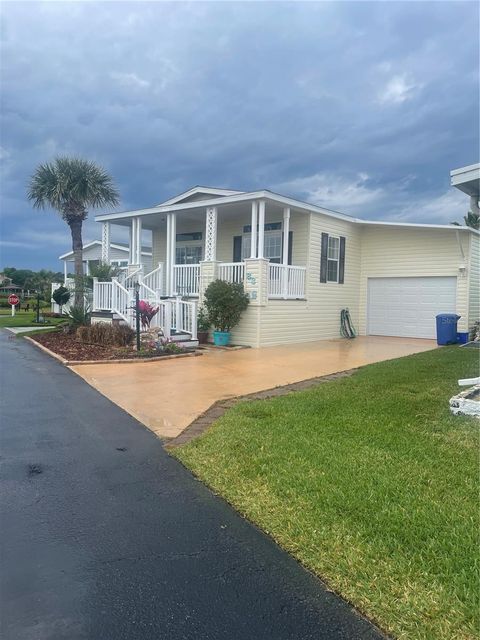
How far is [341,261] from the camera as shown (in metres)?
17.6

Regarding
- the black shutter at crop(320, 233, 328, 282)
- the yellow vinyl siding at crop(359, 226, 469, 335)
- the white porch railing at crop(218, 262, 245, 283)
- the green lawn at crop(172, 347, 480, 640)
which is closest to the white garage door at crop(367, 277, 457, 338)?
the yellow vinyl siding at crop(359, 226, 469, 335)

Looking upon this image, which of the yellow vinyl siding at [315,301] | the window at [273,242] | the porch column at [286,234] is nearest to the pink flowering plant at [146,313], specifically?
the yellow vinyl siding at [315,301]

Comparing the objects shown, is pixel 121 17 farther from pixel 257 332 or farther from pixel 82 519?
pixel 82 519

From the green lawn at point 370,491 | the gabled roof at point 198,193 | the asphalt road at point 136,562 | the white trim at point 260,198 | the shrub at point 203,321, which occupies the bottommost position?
the asphalt road at point 136,562

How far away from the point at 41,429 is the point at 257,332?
8959 millimetres

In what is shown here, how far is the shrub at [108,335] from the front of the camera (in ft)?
41.9

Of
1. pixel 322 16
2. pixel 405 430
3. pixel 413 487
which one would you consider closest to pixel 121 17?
pixel 322 16

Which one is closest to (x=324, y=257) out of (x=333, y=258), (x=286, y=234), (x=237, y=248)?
(x=333, y=258)

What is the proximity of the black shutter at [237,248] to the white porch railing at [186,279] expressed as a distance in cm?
253

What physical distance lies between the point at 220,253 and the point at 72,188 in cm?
703

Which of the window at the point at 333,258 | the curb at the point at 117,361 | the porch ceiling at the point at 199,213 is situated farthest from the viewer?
the window at the point at 333,258

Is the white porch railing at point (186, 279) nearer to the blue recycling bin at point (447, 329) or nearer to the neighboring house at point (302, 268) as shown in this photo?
the neighboring house at point (302, 268)

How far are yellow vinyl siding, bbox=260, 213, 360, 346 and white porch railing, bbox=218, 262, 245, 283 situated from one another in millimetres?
1301

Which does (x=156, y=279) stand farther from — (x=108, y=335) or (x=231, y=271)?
(x=108, y=335)
